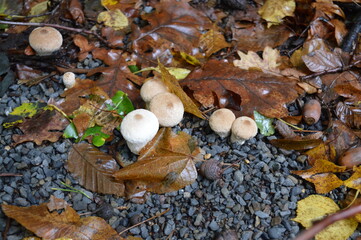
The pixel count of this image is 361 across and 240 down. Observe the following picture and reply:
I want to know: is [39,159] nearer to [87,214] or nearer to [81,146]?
[81,146]

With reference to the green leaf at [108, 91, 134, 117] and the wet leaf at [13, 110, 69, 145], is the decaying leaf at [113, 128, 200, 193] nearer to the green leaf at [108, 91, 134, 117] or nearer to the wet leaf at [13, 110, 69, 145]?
the green leaf at [108, 91, 134, 117]

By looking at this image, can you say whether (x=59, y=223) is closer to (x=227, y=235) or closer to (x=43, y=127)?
(x=43, y=127)

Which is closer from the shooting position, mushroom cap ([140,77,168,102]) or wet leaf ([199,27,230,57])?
mushroom cap ([140,77,168,102])

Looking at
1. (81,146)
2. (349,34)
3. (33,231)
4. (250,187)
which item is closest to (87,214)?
(33,231)

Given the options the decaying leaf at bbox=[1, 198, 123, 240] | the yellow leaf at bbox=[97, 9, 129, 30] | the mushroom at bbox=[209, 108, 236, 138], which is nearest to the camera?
the decaying leaf at bbox=[1, 198, 123, 240]

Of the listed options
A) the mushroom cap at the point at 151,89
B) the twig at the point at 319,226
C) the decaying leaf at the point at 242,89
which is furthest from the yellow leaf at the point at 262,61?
the twig at the point at 319,226

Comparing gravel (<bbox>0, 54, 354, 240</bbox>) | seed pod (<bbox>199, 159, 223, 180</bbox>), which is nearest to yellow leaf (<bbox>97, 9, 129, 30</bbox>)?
gravel (<bbox>0, 54, 354, 240</bbox>)
